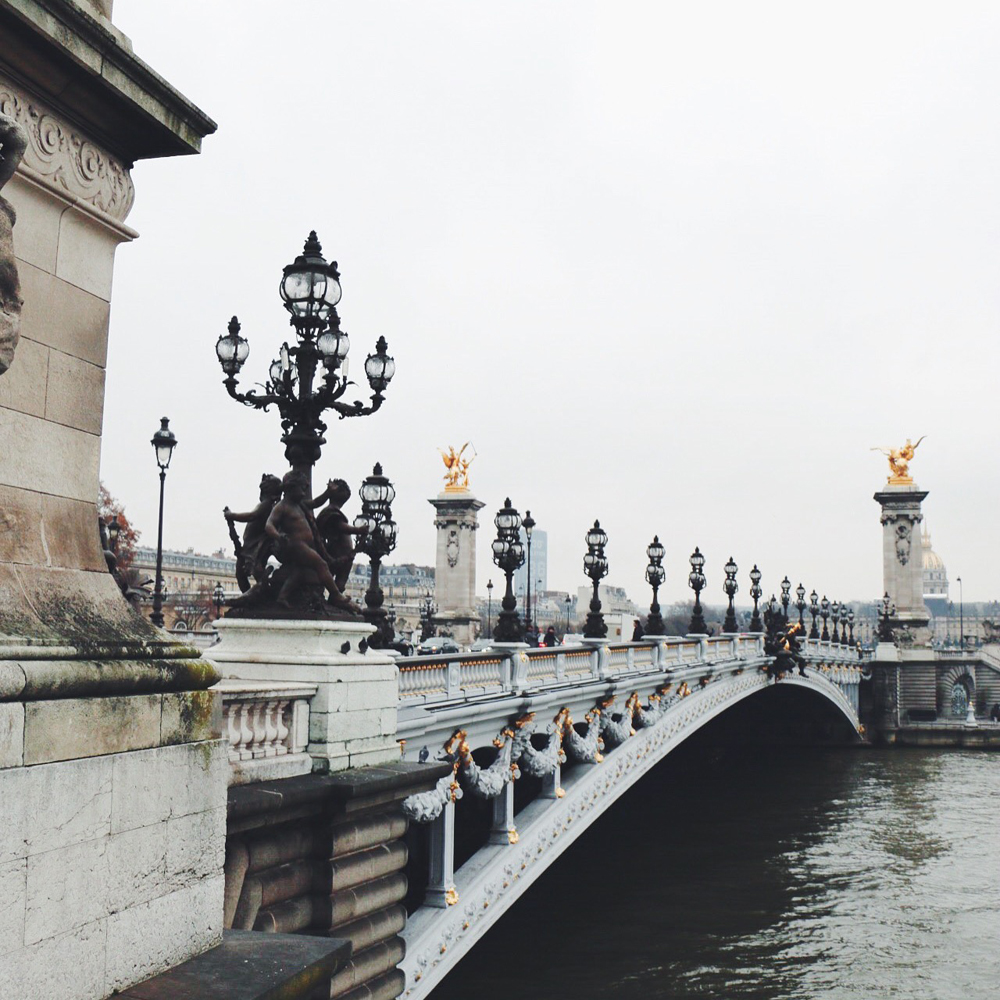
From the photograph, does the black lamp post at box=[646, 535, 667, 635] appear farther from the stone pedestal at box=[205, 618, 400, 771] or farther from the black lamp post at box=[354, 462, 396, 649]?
the stone pedestal at box=[205, 618, 400, 771]

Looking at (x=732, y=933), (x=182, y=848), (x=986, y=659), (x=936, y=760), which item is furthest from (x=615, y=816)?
(x=986, y=659)

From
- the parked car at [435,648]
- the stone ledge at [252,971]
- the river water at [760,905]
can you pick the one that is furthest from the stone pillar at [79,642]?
the parked car at [435,648]

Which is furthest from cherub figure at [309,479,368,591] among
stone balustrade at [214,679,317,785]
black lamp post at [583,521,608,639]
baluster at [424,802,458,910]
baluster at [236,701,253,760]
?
black lamp post at [583,521,608,639]

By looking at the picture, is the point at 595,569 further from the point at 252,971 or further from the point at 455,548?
the point at 455,548

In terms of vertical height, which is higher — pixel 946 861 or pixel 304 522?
pixel 304 522

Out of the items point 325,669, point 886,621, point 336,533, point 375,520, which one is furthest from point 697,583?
point 886,621

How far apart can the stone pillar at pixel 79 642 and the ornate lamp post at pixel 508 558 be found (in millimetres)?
11637

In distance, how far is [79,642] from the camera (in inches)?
228

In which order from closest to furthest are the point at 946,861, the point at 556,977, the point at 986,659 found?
the point at 556,977
the point at 946,861
the point at 986,659

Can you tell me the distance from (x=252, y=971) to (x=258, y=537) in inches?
205

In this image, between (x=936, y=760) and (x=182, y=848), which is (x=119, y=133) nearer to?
(x=182, y=848)

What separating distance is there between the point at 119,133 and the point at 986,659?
2901 inches

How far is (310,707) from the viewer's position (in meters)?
9.86

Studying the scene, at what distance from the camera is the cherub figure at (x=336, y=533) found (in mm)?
10985
